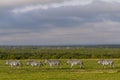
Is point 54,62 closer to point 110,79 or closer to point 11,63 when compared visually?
point 11,63

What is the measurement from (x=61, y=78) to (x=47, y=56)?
44.8 meters

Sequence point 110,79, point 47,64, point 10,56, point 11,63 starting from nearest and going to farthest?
1. point 110,79
2. point 11,63
3. point 47,64
4. point 10,56

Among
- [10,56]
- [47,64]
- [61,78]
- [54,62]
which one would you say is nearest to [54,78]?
[61,78]

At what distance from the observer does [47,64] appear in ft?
172

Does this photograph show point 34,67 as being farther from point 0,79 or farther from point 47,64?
point 0,79

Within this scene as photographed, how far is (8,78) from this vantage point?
107 feet

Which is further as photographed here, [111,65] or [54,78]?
[111,65]

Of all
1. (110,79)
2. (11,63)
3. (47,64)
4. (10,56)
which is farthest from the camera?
(10,56)

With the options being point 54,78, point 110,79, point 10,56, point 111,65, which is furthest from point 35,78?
point 10,56

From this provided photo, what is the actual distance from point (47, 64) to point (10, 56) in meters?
24.7

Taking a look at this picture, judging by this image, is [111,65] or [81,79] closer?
[81,79]

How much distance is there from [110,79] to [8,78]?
9789 millimetres

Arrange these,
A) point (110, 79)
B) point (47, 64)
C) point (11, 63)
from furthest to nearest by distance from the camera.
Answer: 1. point (47, 64)
2. point (11, 63)
3. point (110, 79)

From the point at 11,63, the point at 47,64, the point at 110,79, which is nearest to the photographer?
the point at 110,79
